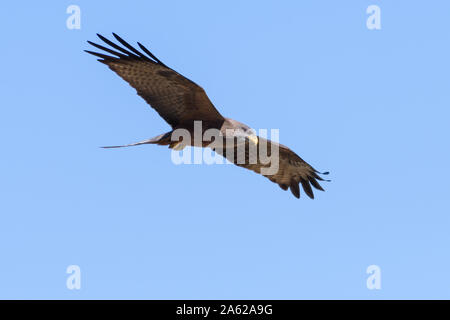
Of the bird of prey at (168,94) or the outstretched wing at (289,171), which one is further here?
the outstretched wing at (289,171)

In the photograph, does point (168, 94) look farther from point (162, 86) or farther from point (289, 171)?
point (289, 171)

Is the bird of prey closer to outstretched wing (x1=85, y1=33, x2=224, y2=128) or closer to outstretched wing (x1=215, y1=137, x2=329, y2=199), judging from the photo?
outstretched wing (x1=85, y1=33, x2=224, y2=128)

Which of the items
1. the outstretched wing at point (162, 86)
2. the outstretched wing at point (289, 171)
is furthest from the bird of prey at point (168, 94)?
the outstretched wing at point (289, 171)

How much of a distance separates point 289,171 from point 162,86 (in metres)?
3.11

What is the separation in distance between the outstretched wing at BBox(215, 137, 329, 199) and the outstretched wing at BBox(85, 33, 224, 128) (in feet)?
5.16

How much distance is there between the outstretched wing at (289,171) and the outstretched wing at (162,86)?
1.57 metres

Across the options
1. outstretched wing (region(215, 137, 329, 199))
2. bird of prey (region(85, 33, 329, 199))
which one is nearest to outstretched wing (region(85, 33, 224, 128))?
bird of prey (region(85, 33, 329, 199))

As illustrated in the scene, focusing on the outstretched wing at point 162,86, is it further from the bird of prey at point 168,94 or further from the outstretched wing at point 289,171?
the outstretched wing at point 289,171

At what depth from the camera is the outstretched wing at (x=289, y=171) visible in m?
12.1

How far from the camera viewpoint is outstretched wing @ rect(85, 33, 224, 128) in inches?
399

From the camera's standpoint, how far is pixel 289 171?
1241cm
